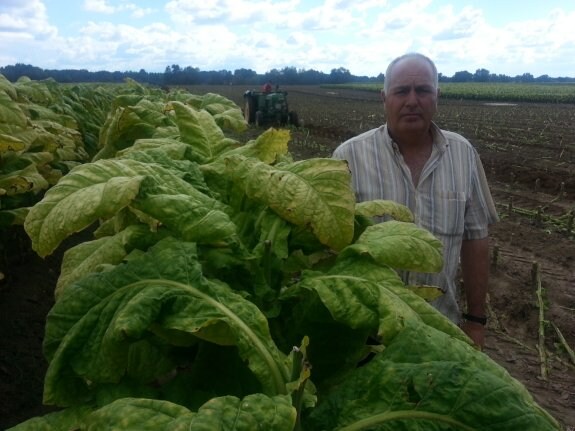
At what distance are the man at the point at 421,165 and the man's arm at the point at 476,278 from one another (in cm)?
18

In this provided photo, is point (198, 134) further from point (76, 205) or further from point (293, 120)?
point (293, 120)

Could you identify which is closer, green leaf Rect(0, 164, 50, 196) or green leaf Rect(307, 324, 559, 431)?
green leaf Rect(307, 324, 559, 431)

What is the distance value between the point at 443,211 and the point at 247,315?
1980 millimetres

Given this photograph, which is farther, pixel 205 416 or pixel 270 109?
pixel 270 109

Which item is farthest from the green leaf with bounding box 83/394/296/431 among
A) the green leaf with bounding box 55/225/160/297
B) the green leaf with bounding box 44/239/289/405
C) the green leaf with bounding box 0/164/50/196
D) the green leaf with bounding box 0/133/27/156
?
the green leaf with bounding box 0/164/50/196

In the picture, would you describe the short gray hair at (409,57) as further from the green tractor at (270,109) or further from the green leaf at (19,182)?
the green tractor at (270,109)

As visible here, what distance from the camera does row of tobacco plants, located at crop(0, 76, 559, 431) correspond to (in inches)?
52.9

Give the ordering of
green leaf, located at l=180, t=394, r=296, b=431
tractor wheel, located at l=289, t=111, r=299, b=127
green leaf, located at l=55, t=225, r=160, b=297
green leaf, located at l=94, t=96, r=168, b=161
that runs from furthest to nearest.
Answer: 1. tractor wheel, located at l=289, t=111, r=299, b=127
2. green leaf, located at l=94, t=96, r=168, b=161
3. green leaf, located at l=55, t=225, r=160, b=297
4. green leaf, located at l=180, t=394, r=296, b=431

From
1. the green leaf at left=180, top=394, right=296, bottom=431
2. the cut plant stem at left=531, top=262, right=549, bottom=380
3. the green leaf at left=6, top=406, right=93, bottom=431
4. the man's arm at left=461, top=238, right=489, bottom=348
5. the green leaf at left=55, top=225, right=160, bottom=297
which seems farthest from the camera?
the cut plant stem at left=531, top=262, right=549, bottom=380

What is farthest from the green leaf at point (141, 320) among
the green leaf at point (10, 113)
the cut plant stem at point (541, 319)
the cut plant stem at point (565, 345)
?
the cut plant stem at point (565, 345)

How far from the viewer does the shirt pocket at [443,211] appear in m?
3.25

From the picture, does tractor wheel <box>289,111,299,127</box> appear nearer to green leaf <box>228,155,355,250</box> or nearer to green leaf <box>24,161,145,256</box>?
green leaf <box>228,155,355,250</box>

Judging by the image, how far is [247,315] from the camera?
1.53 m

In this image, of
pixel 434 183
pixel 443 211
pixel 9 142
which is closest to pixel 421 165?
pixel 434 183
